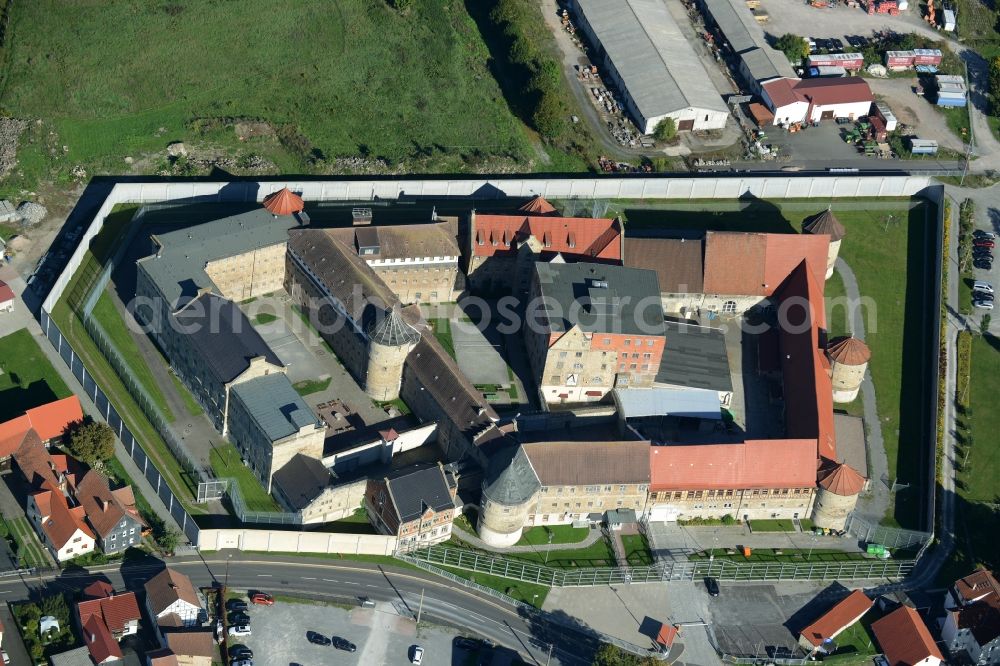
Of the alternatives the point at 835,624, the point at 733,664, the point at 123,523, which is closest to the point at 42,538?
the point at 123,523

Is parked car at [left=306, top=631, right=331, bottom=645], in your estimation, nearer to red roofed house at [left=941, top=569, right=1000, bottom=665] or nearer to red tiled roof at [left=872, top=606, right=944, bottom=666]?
red tiled roof at [left=872, top=606, right=944, bottom=666]

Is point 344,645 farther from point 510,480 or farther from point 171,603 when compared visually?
point 510,480

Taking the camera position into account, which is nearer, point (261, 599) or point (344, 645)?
point (344, 645)

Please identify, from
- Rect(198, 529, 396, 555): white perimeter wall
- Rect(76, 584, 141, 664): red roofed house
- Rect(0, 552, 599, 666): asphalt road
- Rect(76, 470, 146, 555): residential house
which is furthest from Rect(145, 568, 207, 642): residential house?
Rect(198, 529, 396, 555): white perimeter wall

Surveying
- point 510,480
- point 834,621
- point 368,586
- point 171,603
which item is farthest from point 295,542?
point 834,621

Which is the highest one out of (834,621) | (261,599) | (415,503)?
(415,503)
